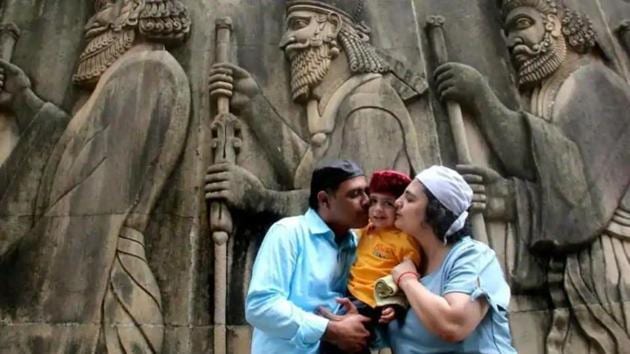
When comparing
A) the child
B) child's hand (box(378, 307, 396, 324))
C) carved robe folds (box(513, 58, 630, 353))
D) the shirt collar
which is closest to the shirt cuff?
the child

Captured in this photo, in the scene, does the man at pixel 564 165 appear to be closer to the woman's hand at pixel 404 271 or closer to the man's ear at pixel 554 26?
the man's ear at pixel 554 26

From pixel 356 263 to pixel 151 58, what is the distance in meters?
3.39

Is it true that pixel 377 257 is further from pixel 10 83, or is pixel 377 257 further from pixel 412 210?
pixel 10 83

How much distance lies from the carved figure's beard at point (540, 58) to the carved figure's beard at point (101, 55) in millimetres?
3688

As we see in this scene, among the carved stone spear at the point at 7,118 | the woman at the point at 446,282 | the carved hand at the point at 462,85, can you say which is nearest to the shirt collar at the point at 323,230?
the woman at the point at 446,282

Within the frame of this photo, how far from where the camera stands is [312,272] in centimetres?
284

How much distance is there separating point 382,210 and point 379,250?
0.19 metres

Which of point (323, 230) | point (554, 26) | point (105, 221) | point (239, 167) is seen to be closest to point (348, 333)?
point (323, 230)

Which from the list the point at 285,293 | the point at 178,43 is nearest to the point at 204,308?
the point at 285,293

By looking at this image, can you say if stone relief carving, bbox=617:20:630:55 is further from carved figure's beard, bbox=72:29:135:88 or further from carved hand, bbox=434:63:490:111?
carved figure's beard, bbox=72:29:135:88

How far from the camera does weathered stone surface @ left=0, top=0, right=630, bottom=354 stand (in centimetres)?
456

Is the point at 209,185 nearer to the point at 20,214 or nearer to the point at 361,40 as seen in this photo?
the point at 20,214

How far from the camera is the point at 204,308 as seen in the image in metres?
4.61

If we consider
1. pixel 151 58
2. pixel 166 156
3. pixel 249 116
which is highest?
pixel 151 58
